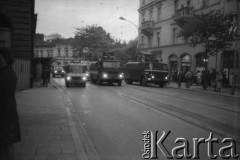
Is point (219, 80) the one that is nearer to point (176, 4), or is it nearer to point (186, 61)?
point (186, 61)

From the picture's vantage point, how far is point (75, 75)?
1077 inches

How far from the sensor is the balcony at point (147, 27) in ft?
158

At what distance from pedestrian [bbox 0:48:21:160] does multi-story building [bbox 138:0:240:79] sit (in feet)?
89.1

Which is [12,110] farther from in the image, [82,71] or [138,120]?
[82,71]

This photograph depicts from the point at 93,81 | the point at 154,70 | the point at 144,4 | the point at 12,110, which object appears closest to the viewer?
Result: the point at 12,110

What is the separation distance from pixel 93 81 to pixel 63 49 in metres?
71.2

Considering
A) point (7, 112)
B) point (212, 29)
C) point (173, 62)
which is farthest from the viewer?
point (173, 62)

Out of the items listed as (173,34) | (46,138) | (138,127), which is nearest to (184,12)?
(173,34)

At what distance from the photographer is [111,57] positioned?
3638cm

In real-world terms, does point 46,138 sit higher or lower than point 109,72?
lower

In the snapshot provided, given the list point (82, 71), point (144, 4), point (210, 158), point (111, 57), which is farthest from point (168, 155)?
point (144, 4)

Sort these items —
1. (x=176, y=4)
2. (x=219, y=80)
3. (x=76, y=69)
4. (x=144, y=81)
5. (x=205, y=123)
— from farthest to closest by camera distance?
(x=176, y=4) < (x=144, y=81) < (x=76, y=69) < (x=219, y=80) < (x=205, y=123)

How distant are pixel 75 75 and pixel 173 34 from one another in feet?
62.9

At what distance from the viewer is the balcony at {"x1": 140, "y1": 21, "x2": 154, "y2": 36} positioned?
48062 mm
